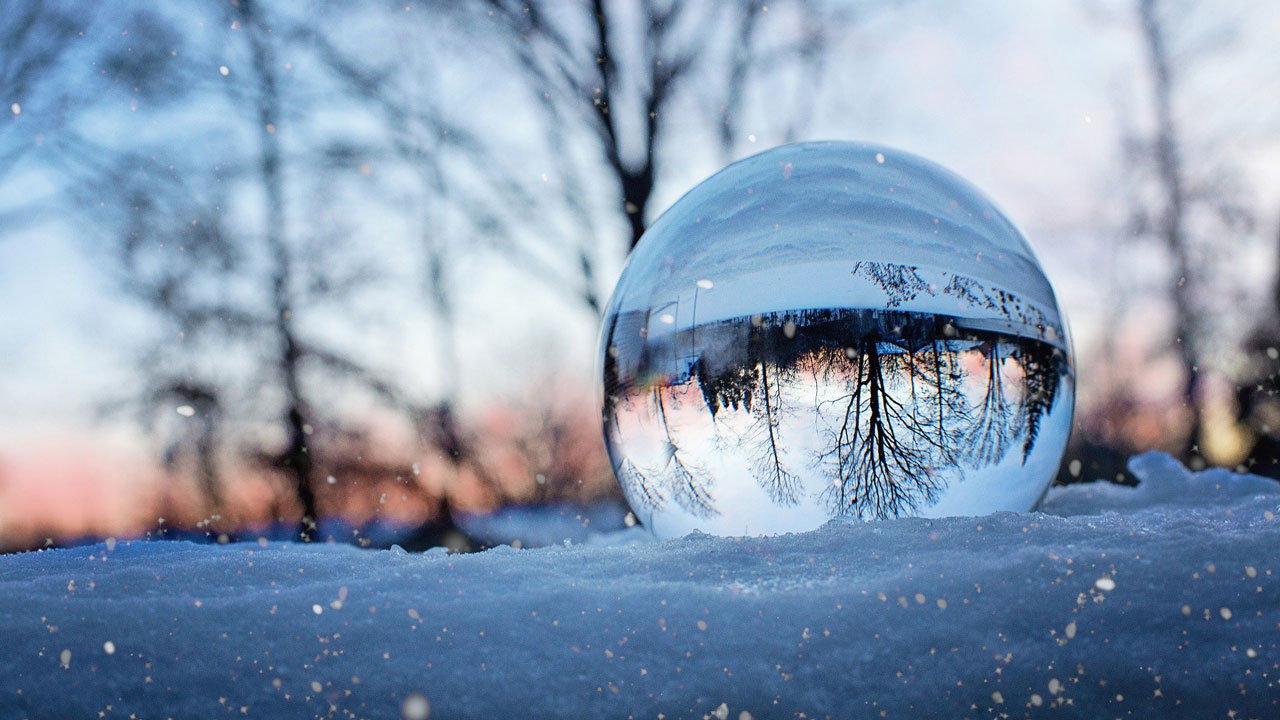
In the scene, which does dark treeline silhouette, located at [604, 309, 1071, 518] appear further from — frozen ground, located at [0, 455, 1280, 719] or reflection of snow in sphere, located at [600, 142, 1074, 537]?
frozen ground, located at [0, 455, 1280, 719]

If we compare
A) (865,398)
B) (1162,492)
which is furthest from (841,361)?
(1162,492)

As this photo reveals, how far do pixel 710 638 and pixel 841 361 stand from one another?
101 cm

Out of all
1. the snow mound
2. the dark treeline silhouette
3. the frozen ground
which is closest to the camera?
the frozen ground

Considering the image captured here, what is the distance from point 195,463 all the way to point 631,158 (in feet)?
14.5

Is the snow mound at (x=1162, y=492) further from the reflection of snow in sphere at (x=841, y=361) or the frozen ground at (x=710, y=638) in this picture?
the frozen ground at (x=710, y=638)

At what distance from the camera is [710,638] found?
1.42 meters

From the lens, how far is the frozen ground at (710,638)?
4.29 feet

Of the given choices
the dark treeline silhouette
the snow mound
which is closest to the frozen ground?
the dark treeline silhouette

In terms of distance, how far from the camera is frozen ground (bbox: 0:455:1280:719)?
1309 millimetres

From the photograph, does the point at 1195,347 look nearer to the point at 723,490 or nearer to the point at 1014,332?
the point at 1014,332

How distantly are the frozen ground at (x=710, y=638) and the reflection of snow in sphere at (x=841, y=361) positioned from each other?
472 millimetres

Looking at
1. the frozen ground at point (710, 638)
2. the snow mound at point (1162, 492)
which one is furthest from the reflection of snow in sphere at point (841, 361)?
the snow mound at point (1162, 492)

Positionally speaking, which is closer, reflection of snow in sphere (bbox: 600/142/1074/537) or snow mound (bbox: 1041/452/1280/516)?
reflection of snow in sphere (bbox: 600/142/1074/537)

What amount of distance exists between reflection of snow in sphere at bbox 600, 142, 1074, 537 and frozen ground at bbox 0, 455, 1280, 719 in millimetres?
472
